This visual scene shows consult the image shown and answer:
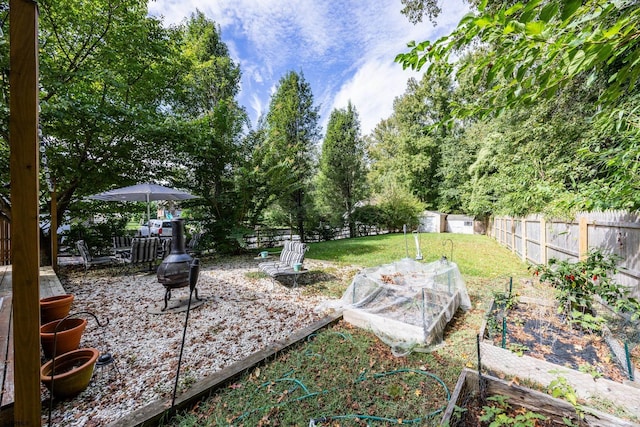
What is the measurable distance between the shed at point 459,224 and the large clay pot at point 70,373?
23.2 metres

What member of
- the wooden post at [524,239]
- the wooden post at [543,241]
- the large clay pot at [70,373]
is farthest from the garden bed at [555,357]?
the wooden post at [524,239]

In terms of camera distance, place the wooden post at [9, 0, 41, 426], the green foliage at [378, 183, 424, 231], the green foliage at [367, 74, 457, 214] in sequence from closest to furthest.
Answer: the wooden post at [9, 0, 41, 426], the green foliage at [378, 183, 424, 231], the green foliage at [367, 74, 457, 214]

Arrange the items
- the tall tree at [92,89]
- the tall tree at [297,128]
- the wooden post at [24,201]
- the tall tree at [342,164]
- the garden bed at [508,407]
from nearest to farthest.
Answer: the wooden post at [24,201] < the garden bed at [508,407] < the tall tree at [92,89] < the tall tree at [297,128] < the tall tree at [342,164]

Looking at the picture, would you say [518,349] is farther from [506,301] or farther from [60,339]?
[60,339]

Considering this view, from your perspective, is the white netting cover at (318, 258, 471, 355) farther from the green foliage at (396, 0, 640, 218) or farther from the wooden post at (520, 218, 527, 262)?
the wooden post at (520, 218, 527, 262)

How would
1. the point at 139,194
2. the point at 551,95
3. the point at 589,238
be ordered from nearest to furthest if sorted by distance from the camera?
1. the point at 551,95
2. the point at 589,238
3. the point at 139,194

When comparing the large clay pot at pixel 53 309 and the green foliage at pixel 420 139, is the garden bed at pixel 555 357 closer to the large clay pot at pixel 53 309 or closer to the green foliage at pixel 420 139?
the large clay pot at pixel 53 309

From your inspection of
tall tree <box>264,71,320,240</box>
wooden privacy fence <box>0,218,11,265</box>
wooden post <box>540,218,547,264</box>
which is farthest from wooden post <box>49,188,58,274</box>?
wooden post <box>540,218,547,264</box>

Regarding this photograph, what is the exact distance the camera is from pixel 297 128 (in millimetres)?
14781

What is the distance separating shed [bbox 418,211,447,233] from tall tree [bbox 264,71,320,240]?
37.6 feet

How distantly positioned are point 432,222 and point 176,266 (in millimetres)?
21451

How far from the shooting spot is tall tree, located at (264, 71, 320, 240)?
1333 centimetres

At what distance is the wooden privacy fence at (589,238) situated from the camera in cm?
334

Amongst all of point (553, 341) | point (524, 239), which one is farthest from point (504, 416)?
point (524, 239)
